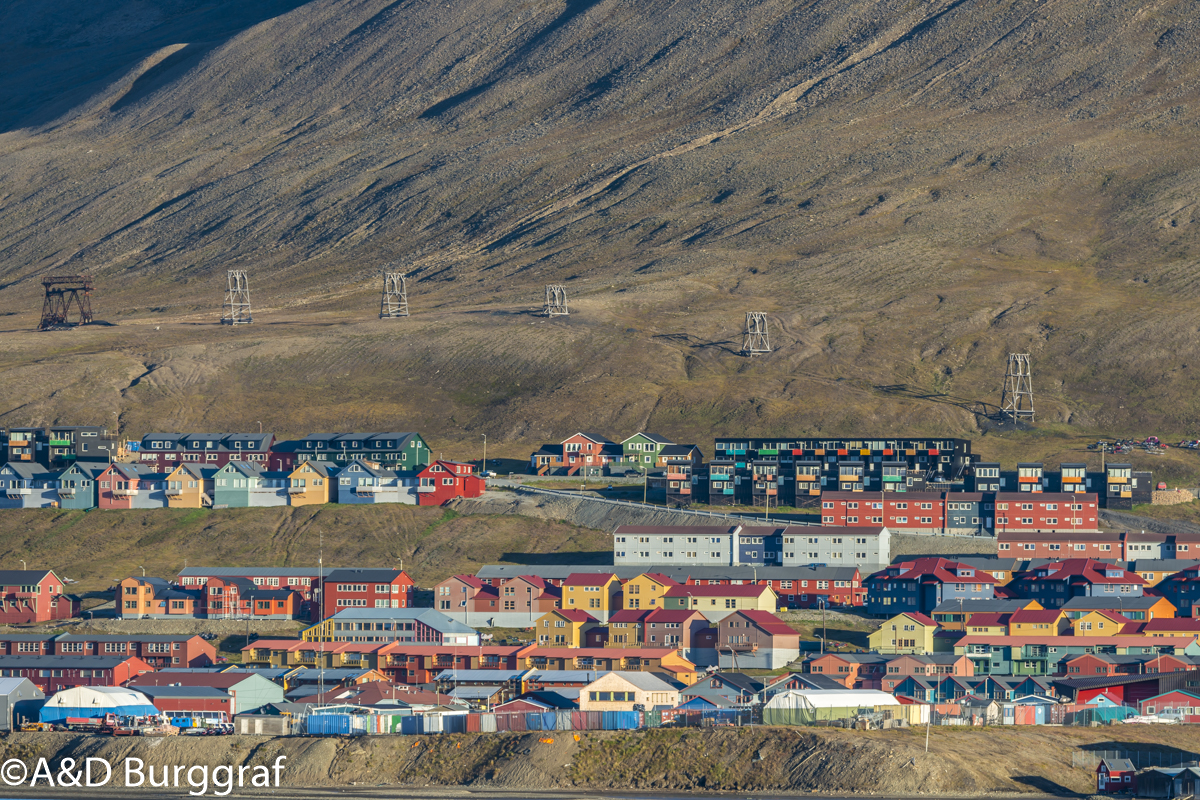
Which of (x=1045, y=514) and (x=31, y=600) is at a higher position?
(x=1045, y=514)

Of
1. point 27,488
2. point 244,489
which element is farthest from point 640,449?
point 27,488

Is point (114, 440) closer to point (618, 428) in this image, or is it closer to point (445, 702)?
point (618, 428)

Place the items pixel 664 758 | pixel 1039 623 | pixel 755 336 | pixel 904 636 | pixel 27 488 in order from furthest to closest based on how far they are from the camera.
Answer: pixel 755 336
pixel 27 488
pixel 1039 623
pixel 904 636
pixel 664 758

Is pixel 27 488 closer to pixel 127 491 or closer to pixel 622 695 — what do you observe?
pixel 127 491

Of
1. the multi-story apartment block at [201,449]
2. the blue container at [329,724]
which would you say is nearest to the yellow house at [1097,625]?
the blue container at [329,724]

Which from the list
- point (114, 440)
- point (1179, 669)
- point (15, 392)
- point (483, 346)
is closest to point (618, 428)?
point (483, 346)

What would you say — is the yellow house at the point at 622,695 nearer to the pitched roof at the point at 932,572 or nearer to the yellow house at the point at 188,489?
the pitched roof at the point at 932,572
